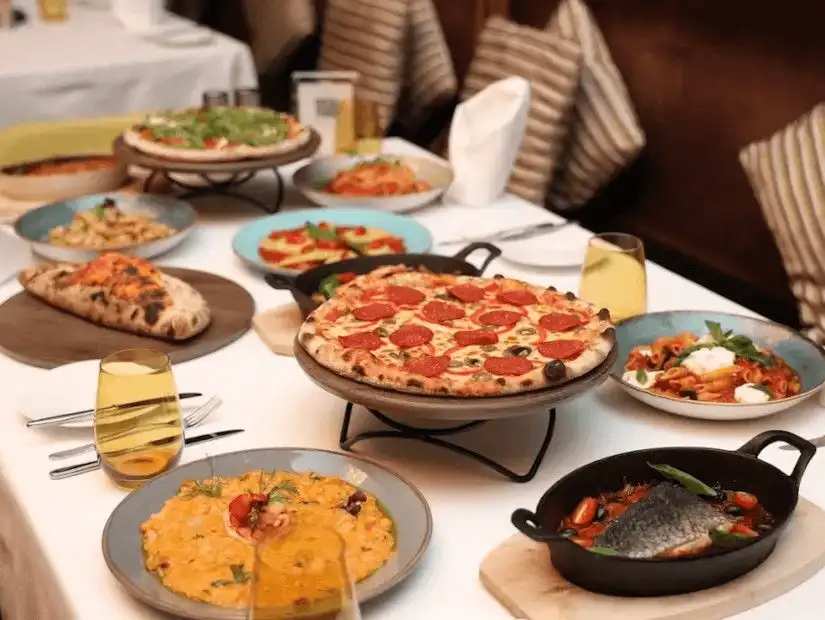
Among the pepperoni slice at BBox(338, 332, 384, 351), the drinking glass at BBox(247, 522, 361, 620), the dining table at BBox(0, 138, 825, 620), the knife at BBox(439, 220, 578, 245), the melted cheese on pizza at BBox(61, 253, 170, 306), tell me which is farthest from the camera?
the knife at BBox(439, 220, 578, 245)

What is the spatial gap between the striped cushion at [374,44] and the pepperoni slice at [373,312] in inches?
104

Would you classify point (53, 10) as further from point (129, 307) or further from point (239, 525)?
point (239, 525)

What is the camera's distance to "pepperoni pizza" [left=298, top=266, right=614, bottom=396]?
1398 mm

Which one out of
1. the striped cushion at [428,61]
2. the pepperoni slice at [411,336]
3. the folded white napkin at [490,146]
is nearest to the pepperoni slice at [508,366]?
the pepperoni slice at [411,336]

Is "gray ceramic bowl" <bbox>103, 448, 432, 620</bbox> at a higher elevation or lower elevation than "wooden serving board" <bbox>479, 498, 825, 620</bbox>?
lower

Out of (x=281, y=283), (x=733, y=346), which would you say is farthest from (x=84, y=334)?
(x=733, y=346)

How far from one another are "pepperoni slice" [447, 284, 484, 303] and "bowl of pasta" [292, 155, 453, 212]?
2.90 feet

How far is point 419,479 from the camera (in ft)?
4.91

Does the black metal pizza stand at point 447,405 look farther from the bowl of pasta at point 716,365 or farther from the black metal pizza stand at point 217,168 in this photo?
the black metal pizza stand at point 217,168

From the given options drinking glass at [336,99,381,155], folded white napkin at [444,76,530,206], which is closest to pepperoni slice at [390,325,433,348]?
folded white napkin at [444,76,530,206]

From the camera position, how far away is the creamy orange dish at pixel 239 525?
3.93 feet

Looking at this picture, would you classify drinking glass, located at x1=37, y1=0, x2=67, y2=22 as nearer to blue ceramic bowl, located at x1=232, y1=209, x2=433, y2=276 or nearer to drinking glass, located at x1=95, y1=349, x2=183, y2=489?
blue ceramic bowl, located at x1=232, y1=209, x2=433, y2=276

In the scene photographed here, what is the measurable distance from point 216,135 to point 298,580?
1856 mm

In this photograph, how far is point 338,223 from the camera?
2.44 metres
